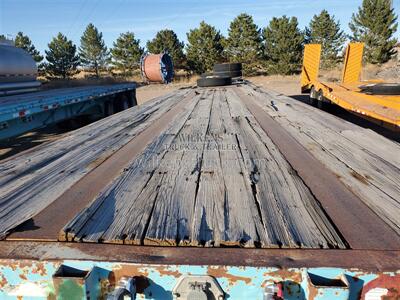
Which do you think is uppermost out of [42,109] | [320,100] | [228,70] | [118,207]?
[118,207]

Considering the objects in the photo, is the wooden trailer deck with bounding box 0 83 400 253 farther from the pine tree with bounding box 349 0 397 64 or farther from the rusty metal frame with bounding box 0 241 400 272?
the pine tree with bounding box 349 0 397 64

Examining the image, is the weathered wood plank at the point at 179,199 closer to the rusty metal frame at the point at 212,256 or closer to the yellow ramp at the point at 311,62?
the rusty metal frame at the point at 212,256

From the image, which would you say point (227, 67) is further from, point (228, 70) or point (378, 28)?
point (378, 28)

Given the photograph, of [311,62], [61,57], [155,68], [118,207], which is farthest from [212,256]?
[61,57]

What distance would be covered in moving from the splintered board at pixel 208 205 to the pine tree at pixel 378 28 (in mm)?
38281

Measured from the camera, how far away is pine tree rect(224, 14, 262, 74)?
3797 cm

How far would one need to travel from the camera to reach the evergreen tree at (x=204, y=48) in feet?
127

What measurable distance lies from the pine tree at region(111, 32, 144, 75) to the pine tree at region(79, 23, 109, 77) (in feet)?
17.3

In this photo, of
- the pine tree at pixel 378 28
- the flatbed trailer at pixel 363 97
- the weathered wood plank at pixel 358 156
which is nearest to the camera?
the weathered wood plank at pixel 358 156

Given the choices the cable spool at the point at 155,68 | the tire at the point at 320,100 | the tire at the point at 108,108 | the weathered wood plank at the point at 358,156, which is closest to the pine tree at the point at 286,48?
the cable spool at the point at 155,68

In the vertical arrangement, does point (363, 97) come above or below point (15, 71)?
below

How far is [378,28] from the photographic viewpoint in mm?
33406

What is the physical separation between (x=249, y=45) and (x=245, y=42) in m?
0.66

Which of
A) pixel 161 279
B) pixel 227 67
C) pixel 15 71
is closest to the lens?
pixel 161 279
